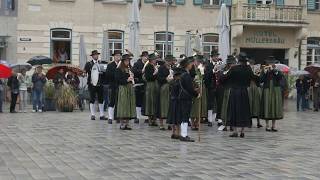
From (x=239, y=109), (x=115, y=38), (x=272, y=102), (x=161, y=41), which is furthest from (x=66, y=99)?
(x=161, y=41)

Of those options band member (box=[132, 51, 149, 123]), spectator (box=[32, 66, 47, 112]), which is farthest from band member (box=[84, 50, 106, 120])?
spectator (box=[32, 66, 47, 112])

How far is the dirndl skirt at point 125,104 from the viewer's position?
588 inches

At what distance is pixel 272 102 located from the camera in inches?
618

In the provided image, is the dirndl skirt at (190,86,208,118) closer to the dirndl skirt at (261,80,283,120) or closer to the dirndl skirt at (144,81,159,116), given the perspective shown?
the dirndl skirt at (144,81,159,116)

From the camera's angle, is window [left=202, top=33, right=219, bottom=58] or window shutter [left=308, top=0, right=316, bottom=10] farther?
window shutter [left=308, top=0, right=316, bottom=10]

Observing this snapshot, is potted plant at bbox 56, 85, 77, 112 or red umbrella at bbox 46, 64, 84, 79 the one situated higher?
red umbrella at bbox 46, 64, 84, 79

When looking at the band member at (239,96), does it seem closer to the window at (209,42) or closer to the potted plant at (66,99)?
the potted plant at (66,99)

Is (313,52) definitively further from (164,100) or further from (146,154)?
(146,154)

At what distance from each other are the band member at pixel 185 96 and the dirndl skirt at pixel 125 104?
197 centimetres

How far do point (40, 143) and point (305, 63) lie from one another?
26108 mm

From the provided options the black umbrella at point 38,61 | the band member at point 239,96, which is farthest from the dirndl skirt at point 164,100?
the black umbrella at point 38,61

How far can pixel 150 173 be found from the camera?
9305mm

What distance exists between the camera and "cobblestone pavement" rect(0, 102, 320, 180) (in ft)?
30.6

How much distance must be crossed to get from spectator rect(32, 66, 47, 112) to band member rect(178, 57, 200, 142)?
10.4 meters
